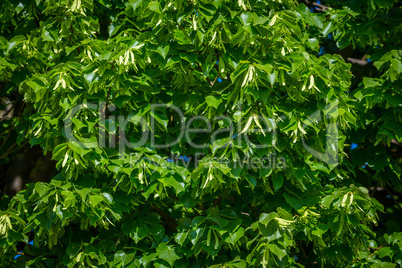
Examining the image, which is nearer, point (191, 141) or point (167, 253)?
point (167, 253)

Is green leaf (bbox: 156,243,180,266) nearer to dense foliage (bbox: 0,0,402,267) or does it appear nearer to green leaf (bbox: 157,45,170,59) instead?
dense foliage (bbox: 0,0,402,267)

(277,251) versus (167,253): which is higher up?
(277,251)

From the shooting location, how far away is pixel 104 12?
177 inches

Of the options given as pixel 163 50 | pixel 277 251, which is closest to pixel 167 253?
pixel 277 251

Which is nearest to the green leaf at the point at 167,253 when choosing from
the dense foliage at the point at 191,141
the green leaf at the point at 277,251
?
the dense foliage at the point at 191,141

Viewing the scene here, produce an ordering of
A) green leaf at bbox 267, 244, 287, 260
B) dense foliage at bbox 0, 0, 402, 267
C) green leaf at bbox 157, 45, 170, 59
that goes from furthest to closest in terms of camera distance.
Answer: green leaf at bbox 157, 45, 170, 59
dense foliage at bbox 0, 0, 402, 267
green leaf at bbox 267, 244, 287, 260

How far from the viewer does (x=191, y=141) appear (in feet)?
12.4

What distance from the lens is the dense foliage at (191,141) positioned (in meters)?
3.28

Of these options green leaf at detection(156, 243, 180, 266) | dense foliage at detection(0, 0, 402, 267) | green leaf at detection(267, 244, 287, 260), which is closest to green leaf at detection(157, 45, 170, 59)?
dense foliage at detection(0, 0, 402, 267)

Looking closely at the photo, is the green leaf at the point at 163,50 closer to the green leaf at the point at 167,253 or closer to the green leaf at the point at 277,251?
the green leaf at the point at 167,253

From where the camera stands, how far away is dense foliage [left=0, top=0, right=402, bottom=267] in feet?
10.7

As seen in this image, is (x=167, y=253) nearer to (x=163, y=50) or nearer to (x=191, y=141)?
(x=191, y=141)

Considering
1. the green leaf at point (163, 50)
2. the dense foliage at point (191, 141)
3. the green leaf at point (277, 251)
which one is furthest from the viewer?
the green leaf at point (163, 50)

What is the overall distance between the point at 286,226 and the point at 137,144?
112 centimetres
